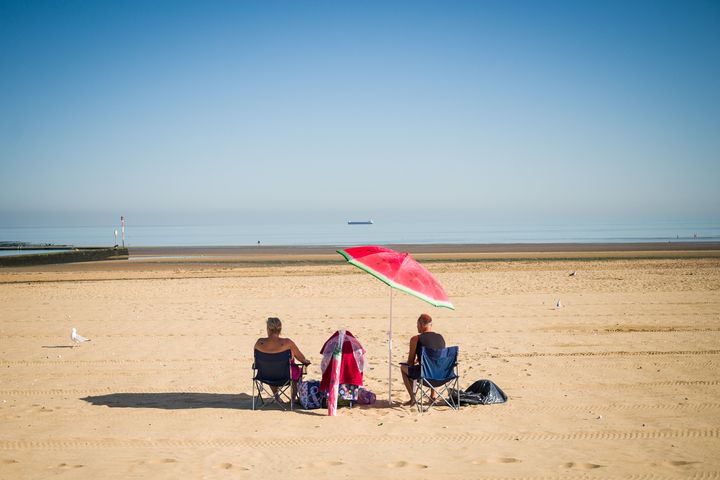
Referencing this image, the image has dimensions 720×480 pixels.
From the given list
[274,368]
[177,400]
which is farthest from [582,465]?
[177,400]

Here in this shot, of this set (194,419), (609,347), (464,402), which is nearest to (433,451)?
(464,402)

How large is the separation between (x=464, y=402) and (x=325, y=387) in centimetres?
175

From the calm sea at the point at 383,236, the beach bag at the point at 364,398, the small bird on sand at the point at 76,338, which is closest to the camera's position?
the beach bag at the point at 364,398

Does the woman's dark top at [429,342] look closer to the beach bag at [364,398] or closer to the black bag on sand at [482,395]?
the black bag on sand at [482,395]

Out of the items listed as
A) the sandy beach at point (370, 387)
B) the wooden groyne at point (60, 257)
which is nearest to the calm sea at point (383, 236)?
the wooden groyne at point (60, 257)

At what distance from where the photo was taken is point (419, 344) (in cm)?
666

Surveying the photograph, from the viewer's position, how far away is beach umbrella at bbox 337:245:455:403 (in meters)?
6.12

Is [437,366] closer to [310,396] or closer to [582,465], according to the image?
[310,396]

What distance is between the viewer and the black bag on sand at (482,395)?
6789 millimetres

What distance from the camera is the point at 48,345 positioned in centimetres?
1041

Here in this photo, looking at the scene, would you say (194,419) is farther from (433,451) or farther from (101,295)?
(101,295)

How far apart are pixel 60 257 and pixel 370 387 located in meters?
29.7

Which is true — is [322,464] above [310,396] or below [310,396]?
below

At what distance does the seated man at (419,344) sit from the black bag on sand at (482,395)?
56cm
